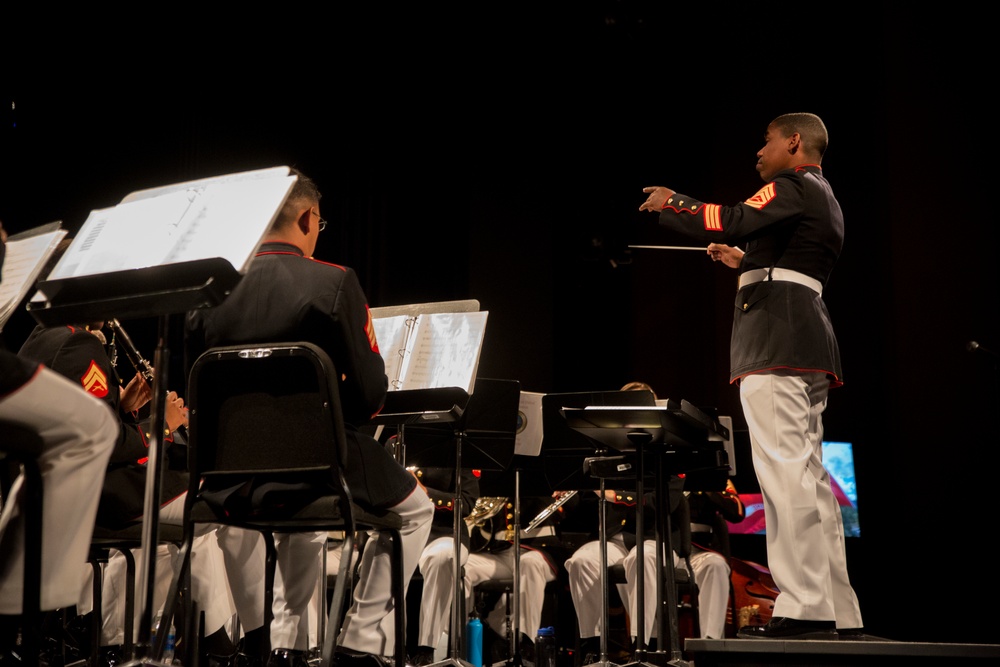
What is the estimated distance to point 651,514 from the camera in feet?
17.7

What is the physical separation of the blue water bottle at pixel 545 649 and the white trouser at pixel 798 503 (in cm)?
194

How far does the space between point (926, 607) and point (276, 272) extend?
5344 millimetres

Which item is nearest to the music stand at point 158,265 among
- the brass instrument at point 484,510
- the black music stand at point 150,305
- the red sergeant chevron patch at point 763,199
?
the black music stand at point 150,305

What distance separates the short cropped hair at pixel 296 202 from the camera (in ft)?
9.47

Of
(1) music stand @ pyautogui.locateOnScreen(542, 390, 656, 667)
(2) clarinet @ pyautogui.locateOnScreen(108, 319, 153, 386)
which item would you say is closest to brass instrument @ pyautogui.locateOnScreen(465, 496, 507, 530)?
(1) music stand @ pyautogui.locateOnScreen(542, 390, 656, 667)

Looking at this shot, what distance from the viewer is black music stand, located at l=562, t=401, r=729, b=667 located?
10.6ft

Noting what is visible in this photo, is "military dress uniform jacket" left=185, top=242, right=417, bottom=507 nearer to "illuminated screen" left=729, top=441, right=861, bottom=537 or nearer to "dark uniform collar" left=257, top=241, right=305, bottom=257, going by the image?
"dark uniform collar" left=257, top=241, right=305, bottom=257

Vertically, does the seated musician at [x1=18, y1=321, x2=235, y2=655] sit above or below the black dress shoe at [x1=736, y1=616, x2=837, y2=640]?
above

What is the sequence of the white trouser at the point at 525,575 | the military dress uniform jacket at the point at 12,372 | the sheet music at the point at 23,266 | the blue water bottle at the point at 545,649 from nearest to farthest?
the military dress uniform jacket at the point at 12,372 → the sheet music at the point at 23,266 → the blue water bottle at the point at 545,649 → the white trouser at the point at 525,575

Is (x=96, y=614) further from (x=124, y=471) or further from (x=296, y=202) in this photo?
(x=296, y=202)

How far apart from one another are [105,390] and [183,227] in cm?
124

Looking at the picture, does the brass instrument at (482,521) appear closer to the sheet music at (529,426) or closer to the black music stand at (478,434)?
the sheet music at (529,426)

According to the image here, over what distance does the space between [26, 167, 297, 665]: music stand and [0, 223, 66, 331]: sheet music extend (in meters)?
0.22

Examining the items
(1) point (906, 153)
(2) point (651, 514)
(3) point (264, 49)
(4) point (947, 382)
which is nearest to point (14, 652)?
(2) point (651, 514)
